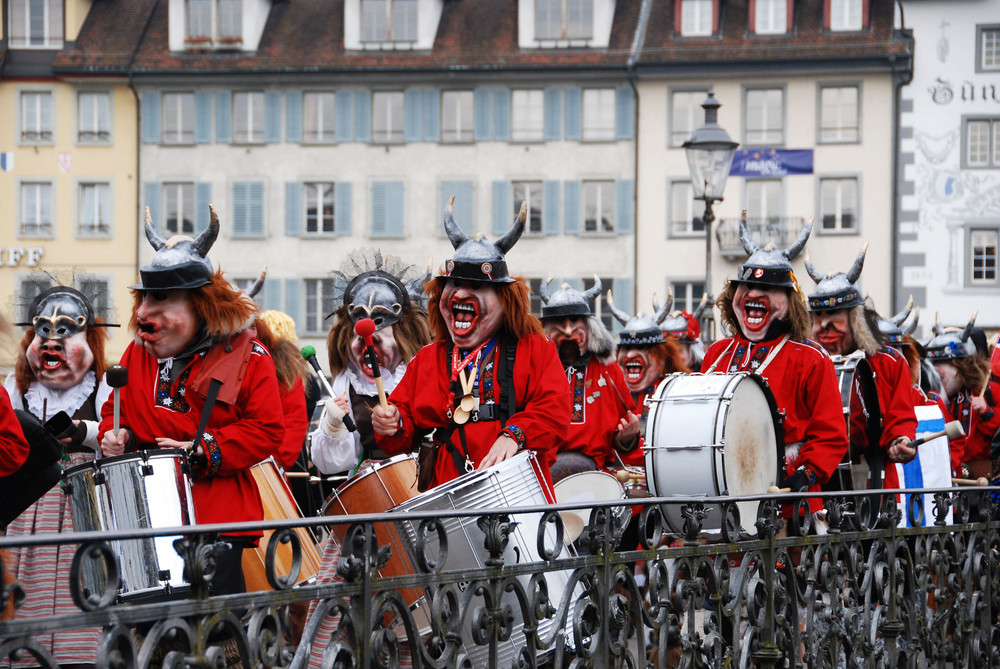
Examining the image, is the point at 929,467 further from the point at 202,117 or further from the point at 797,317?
the point at 202,117

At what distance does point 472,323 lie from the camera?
630 cm

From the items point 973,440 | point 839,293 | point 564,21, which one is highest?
point 564,21

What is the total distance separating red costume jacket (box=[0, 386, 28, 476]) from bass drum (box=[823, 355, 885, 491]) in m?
4.90

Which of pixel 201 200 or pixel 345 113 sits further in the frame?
pixel 201 200

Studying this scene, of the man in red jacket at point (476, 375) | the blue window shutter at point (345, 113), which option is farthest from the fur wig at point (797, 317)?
the blue window shutter at point (345, 113)

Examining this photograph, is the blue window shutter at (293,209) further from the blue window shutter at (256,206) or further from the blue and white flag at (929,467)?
the blue and white flag at (929,467)

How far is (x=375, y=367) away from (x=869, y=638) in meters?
2.26

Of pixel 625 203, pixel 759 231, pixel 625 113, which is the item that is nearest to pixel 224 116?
pixel 625 113

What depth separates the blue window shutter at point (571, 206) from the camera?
38281 mm

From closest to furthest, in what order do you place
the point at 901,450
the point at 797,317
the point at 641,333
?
the point at 797,317
the point at 901,450
the point at 641,333

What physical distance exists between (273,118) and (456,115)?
469 cm

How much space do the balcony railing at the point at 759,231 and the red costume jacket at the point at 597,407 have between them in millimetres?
27209

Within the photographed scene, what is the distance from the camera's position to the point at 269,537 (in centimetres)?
652

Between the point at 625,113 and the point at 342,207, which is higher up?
the point at 625,113
